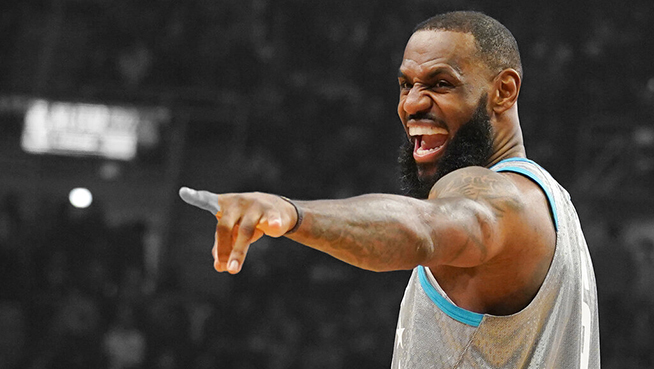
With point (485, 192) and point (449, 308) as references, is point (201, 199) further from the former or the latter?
point (449, 308)

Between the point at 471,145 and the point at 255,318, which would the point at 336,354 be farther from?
the point at 471,145

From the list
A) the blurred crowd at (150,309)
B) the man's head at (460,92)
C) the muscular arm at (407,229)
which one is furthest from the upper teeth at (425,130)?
the blurred crowd at (150,309)

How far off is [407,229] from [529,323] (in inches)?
16.3

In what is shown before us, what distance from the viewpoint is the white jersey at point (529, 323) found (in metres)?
1.33

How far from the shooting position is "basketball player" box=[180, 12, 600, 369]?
1014 millimetres

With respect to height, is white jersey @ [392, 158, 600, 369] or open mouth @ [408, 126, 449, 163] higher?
open mouth @ [408, 126, 449, 163]

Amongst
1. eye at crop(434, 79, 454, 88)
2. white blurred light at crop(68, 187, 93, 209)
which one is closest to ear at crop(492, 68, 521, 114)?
eye at crop(434, 79, 454, 88)

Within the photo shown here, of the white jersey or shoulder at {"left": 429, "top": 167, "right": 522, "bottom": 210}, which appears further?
the white jersey

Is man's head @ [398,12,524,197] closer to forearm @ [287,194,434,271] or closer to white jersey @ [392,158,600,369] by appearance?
white jersey @ [392,158,600,369]

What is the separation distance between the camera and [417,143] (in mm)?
1663

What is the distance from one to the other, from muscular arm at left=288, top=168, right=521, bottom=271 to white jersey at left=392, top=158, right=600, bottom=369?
0.18m

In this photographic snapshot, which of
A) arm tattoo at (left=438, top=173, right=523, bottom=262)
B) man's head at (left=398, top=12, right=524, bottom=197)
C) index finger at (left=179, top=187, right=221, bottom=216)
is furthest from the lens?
man's head at (left=398, top=12, right=524, bottom=197)

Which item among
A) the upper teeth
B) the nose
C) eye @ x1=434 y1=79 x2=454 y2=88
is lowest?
the upper teeth

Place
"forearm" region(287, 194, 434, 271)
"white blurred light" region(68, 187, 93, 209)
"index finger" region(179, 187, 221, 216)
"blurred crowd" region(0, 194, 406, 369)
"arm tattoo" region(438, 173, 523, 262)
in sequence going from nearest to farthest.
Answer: "index finger" region(179, 187, 221, 216)
"forearm" region(287, 194, 434, 271)
"arm tattoo" region(438, 173, 523, 262)
"blurred crowd" region(0, 194, 406, 369)
"white blurred light" region(68, 187, 93, 209)
